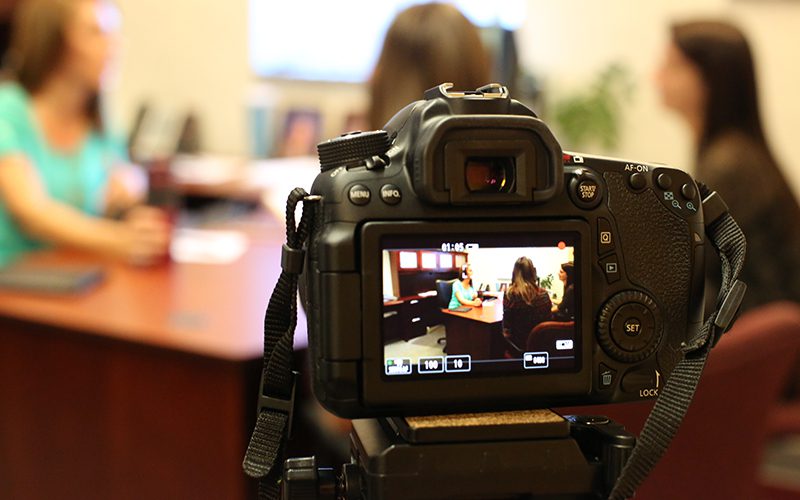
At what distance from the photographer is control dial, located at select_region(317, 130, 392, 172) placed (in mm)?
654

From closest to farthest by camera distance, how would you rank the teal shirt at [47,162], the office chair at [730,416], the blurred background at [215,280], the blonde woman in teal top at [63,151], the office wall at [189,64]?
the office chair at [730,416], the blurred background at [215,280], the blonde woman in teal top at [63,151], the teal shirt at [47,162], the office wall at [189,64]

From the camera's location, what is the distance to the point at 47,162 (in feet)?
7.29

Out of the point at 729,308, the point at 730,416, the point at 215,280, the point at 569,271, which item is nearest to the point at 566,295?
the point at 569,271

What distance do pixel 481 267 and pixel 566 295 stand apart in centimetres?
7

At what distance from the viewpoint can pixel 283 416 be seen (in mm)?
669

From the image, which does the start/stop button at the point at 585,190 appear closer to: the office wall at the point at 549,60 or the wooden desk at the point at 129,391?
the wooden desk at the point at 129,391

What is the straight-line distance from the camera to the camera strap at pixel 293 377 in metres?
0.63

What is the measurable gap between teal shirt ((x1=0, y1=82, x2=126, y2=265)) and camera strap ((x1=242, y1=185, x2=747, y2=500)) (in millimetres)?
1631

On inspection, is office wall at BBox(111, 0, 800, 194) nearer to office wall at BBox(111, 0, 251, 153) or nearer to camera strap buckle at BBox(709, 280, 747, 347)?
office wall at BBox(111, 0, 251, 153)

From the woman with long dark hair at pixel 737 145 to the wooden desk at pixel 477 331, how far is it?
1.34m

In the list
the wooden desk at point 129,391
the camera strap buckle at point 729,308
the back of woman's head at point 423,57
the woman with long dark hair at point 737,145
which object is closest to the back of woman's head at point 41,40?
the wooden desk at point 129,391

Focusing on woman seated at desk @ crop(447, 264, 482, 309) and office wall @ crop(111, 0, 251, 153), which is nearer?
woman seated at desk @ crop(447, 264, 482, 309)

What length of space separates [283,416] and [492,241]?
0.22 metres

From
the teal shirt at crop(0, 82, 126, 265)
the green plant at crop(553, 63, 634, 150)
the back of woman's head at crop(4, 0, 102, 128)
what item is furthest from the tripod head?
the green plant at crop(553, 63, 634, 150)
